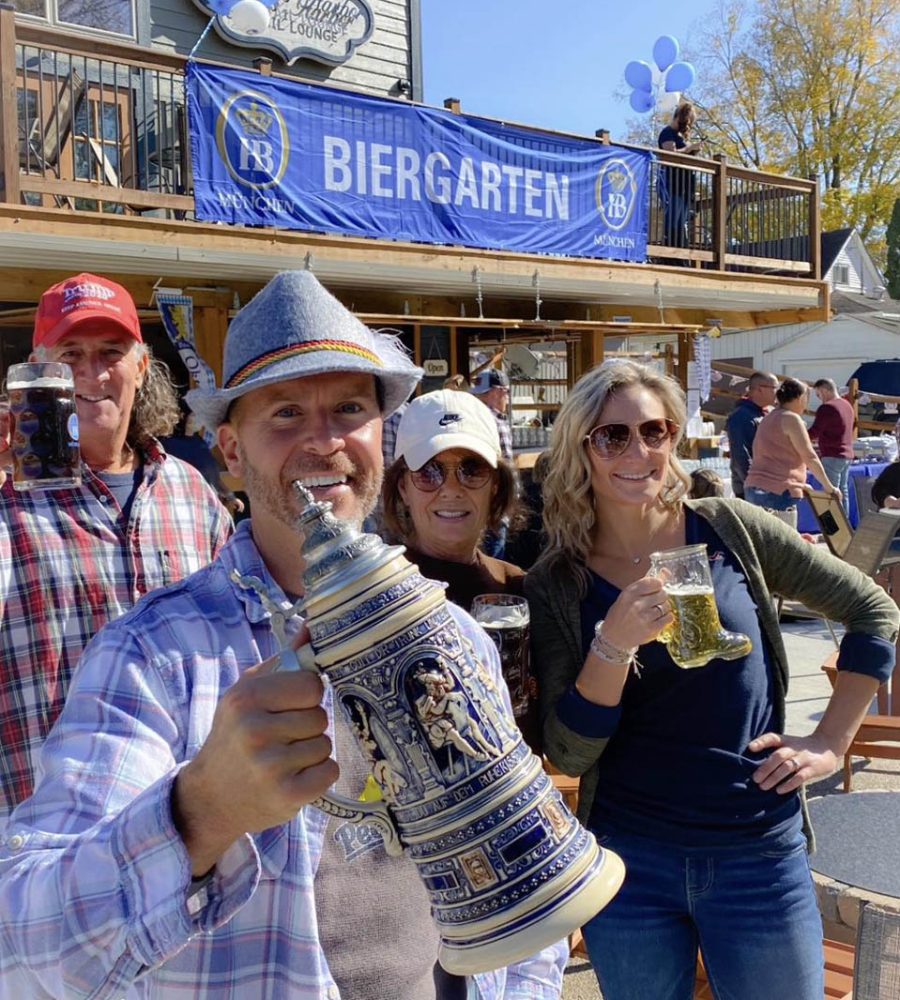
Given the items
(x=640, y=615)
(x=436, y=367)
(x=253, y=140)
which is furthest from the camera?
(x=436, y=367)

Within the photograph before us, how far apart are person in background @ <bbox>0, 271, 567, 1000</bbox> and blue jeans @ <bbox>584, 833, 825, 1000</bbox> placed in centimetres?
52

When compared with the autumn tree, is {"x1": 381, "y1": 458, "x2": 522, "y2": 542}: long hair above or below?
below

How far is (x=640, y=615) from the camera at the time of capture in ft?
5.71

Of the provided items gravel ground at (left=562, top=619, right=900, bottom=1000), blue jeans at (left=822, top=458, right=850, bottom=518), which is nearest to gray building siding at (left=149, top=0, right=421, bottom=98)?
blue jeans at (left=822, top=458, right=850, bottom=518)

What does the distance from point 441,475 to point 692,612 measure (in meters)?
0.84

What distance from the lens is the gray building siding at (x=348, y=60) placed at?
968 cm

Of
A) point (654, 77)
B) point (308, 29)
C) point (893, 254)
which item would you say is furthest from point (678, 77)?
point (893, 254)

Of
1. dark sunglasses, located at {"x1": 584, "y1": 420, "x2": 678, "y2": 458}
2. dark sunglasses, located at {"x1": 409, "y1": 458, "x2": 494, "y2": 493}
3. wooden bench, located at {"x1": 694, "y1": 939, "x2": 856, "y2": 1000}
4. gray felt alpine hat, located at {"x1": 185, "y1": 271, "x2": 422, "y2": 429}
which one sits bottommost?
wooden bench, located at {"x1": 694, "y1": 939, "x2": 856, "y2": 1000}

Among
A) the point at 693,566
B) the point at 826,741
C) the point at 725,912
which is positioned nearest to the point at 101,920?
the point at 693,566

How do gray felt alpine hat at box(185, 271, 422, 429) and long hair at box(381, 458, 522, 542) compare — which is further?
long hair at box(381, 458, 522, 542)

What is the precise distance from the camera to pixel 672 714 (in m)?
1.97

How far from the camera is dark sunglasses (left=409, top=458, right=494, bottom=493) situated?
2441mm

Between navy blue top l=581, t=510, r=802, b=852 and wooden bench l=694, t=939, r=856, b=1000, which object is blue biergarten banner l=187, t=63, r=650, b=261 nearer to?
navy blue top l=581, t=510, r=802, b=852

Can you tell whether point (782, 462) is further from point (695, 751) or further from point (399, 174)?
point (695, 751)
